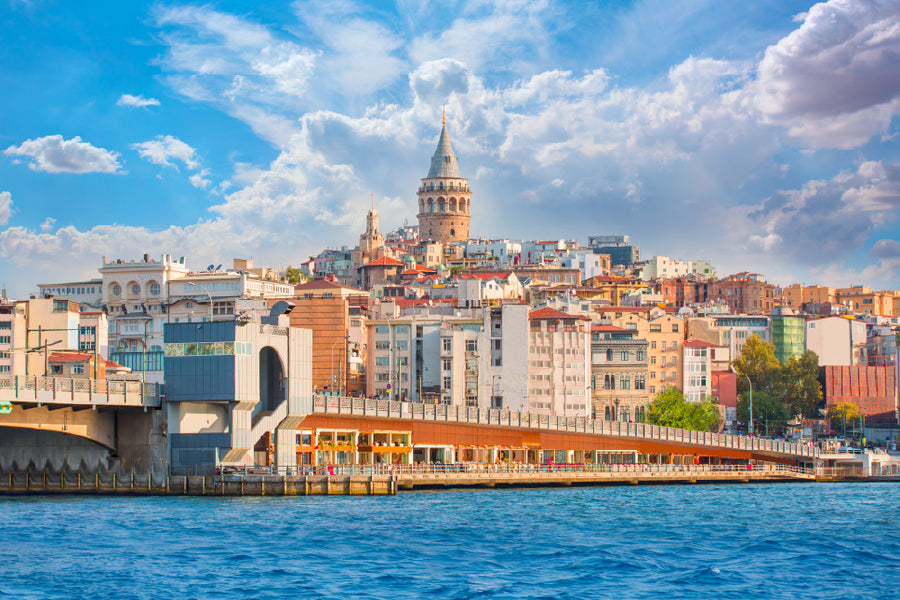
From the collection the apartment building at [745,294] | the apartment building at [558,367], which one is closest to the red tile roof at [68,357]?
the apartment building at [558,367]

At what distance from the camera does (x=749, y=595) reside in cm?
4106

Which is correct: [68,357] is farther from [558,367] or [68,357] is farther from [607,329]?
[607,329]

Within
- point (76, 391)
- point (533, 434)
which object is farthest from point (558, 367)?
point (76, 391)

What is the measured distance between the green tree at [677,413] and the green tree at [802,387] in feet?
80.5

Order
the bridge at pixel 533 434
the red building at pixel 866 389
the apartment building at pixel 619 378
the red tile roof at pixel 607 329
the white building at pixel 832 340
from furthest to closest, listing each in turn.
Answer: the white building at pixel 832 340 < the red building at pixel 866 389 < the red tile roof at pixel 607 329 < the apartment building at pixel 619 378 < the bridge at pixel 533 434

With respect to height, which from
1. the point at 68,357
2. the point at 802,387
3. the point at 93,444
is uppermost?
the point at 68,357

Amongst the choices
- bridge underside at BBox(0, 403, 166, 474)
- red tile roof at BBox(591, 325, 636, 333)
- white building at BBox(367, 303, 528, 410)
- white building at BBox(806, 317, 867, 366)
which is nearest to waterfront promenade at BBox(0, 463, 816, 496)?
→ bridge underside at BBox(0, 403, 166, 474)

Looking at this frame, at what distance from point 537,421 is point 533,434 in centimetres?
130

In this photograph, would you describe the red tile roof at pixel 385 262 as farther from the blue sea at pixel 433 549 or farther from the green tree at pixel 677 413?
the blue sea at pixel 433 549

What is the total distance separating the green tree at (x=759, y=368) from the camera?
458 feet

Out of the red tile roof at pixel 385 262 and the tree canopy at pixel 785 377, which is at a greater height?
the red tile roof at pixel 385 262

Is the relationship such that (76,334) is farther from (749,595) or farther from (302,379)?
(749,595)

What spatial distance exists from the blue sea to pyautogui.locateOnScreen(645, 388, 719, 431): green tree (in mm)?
39377

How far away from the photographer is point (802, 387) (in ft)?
454
